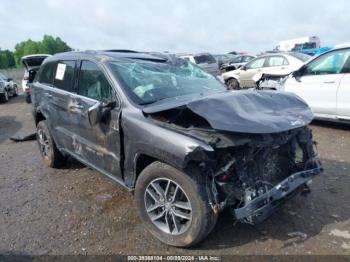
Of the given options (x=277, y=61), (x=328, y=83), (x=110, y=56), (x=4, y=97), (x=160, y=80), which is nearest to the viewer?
(x=160, y=80)

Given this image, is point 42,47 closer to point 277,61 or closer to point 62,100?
point 277,61

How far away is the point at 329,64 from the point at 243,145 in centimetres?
489

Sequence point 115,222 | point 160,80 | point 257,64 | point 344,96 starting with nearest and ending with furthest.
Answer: point 115,222, point 160,80, point 344,96, point 257,64

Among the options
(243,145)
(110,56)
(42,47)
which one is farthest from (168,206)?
(42,47)

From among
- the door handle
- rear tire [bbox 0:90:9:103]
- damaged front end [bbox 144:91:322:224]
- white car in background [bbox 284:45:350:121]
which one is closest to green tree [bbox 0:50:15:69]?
rear tire [bbox 0:90:9:103]

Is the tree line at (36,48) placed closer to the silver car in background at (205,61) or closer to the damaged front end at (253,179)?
the silver car in background at (205,61)

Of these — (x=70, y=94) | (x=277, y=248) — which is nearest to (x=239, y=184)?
(x=277, y=248)

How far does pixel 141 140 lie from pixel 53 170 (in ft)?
9.37

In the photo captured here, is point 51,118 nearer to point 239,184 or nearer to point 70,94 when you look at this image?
point 70,94

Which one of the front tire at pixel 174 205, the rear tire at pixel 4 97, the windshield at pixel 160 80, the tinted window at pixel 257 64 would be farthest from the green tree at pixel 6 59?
the front tire at pixel 174 205

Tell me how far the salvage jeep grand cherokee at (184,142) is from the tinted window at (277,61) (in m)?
9.03

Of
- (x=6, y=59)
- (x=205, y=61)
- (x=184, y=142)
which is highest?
(x=184, y=142)

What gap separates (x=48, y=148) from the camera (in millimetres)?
5648

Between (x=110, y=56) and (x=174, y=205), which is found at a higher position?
(x=110, y=56)
